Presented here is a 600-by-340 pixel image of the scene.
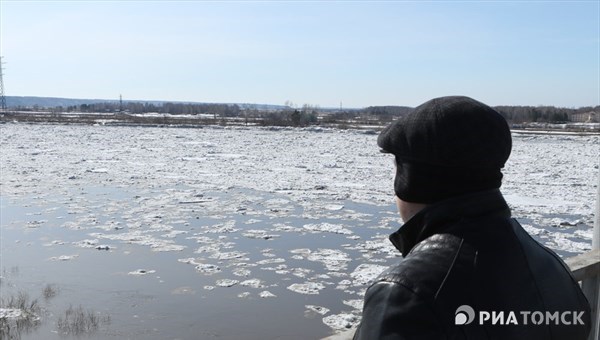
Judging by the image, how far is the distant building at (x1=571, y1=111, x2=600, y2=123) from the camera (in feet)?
298

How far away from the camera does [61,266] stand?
33.1ft

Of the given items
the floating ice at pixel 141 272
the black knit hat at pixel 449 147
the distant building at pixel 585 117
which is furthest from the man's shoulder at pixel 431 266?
the distant building at pixel 585 117

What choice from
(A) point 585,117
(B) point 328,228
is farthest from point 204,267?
(A) point 585,117

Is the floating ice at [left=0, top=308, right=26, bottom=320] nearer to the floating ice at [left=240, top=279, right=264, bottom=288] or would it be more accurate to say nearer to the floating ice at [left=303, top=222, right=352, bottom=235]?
the floating ice at [left=240, top=279, right=264, bottom=288]

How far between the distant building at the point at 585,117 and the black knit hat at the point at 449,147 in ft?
321

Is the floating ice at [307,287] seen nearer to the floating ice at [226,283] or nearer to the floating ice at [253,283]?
the floating ice at [253,283]

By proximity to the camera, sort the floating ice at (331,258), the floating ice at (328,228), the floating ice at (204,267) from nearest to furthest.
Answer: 1. the floating ice at (204,267)
2. the floating ice at (331,258)
3. the floating ice at (328,228)

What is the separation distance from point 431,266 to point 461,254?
0.07 meters

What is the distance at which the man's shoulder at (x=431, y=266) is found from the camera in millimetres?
1123

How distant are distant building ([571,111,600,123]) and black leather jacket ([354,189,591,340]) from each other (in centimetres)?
9794

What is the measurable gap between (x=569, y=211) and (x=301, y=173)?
981cm

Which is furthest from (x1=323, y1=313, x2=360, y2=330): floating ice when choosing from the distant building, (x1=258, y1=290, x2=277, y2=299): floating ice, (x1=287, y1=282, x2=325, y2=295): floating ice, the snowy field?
the distant building

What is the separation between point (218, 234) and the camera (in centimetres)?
1223

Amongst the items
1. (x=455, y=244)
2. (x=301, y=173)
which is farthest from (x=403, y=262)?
(x=301, y=173)
